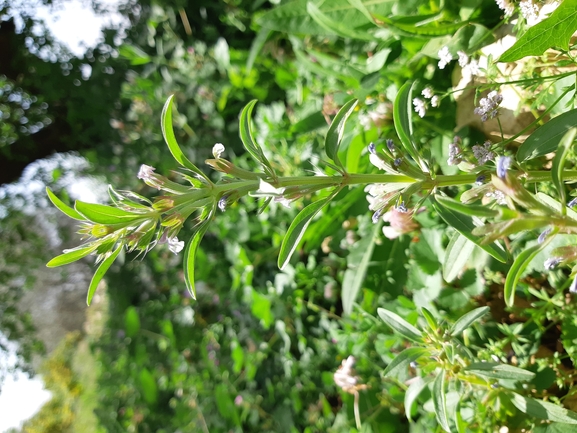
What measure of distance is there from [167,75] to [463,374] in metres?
1.82

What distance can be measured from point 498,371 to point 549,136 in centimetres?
35

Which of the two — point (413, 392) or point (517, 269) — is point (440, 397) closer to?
point (413, 392)

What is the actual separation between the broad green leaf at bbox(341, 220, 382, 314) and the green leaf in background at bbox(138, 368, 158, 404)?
5.09ft

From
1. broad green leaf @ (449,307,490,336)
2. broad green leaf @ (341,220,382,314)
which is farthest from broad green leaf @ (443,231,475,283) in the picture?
broad green leaf @ (341,220,382,314)

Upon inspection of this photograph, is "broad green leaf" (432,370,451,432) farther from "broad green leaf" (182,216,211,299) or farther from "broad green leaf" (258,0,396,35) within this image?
"broad green leaf" (258,0,396,35)

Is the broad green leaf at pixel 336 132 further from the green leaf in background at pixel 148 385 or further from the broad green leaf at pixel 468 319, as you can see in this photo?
the green leaf in background at pixel 148 385

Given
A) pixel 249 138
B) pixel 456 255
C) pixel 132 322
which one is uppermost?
pixel 249 138

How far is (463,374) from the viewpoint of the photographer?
741mm

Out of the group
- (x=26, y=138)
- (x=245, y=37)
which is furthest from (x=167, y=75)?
(x=26, y=138)

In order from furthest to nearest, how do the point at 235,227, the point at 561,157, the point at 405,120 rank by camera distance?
the point at 235,227, the point at 405,120, the point at 561,157

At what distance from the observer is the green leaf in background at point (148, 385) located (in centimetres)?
229

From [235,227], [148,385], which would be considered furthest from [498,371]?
[148,385]

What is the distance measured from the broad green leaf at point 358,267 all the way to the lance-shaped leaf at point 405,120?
454 mm

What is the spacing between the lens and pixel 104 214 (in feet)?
1.73
